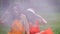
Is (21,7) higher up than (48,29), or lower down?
higher up

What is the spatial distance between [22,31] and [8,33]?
15 cm

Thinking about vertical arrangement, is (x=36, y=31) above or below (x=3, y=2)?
below

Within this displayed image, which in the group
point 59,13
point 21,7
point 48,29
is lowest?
point 48,29

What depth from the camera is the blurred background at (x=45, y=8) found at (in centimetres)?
150

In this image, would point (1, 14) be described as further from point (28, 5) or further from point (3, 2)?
point (28, 5)

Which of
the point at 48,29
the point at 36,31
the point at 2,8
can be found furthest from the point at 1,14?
the point at 48,29

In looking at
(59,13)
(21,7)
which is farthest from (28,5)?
(59,13)

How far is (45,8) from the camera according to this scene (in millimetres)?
1525

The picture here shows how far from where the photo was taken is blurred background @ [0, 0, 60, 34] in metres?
1.50

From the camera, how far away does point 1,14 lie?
1.56 m

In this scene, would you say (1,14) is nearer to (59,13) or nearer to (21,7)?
(21,7)

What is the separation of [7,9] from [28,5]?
23 cm

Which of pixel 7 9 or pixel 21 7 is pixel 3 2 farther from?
pixel 21 7

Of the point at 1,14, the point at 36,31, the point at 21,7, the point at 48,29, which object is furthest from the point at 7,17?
the point at 48,29
